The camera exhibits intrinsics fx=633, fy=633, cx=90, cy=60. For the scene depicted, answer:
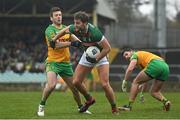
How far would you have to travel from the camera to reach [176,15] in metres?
66.4

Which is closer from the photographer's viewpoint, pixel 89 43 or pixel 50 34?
pixel 89 43

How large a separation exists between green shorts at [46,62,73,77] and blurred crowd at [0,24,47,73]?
19.7 m

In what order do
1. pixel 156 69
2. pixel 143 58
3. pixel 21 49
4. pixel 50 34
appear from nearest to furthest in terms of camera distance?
1. pixel 50 34
2. pixel 156 69
3. pixel 143 58
4. pixel 21 49

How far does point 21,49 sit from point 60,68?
2464 cm

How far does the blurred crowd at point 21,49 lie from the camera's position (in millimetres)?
33438

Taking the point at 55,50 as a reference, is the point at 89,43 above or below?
above

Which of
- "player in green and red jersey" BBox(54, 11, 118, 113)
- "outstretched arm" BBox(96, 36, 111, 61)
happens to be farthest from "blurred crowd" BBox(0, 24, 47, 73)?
"outstretched arm" BBox(96, 36, 111, 61)

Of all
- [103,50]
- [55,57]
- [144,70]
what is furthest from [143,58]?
[55,57]

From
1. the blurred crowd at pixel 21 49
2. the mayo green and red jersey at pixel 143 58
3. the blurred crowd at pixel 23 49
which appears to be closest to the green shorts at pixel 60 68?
the mayo green and red jersey at pixel 143 58

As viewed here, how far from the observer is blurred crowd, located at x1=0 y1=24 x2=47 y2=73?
3344 cm

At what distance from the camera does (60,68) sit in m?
13.0

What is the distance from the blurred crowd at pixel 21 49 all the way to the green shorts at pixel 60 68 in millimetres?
19713

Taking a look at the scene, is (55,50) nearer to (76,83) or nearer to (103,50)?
(76,83)

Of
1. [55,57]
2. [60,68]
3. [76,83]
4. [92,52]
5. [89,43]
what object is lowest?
[76,83]
